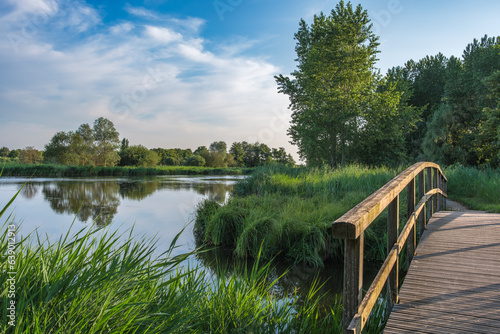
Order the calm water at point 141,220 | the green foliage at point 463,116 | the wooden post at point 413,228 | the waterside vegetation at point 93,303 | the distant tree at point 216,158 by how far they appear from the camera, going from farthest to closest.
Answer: the distant tree at point 216,158 < the green foliage at point 463,116 < the calm water at point 141,220 < the wooden post at point 413,228 < the waterside vegetation at point 93,303

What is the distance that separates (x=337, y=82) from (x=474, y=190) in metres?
Result: 12.4

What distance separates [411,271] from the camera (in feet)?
10.6

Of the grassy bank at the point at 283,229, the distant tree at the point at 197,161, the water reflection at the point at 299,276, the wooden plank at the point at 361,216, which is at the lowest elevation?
the water reflection at the point at 299,276

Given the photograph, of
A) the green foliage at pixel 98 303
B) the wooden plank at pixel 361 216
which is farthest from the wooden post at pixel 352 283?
the green foliage at pixel 98 303

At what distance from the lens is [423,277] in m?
3.08

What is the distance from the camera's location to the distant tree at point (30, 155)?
137ft

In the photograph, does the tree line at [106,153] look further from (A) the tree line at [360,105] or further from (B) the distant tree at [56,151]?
(A) the tree line at [360,105]

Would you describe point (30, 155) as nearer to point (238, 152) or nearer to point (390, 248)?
point (238, 152)

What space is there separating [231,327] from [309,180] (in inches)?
376

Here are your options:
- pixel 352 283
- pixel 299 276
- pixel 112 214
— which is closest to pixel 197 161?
pixel 112 214

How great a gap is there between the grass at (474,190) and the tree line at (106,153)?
882 inches

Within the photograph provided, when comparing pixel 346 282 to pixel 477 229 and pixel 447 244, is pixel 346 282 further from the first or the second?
pixel 477 229

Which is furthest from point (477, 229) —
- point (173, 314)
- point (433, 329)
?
point (173, 314)

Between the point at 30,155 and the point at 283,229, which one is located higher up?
the point at 30,155
